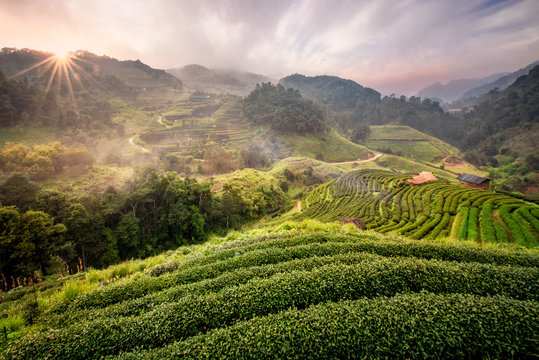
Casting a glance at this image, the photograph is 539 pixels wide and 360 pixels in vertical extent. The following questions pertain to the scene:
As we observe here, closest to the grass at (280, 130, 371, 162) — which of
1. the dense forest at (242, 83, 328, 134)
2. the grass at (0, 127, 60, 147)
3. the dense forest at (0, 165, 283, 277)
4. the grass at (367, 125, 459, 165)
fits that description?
the dense forest at (242, 83, 328, 134)

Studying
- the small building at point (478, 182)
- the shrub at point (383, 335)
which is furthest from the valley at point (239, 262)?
the small building at point (478, 182)

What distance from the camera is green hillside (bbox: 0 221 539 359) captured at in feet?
17.8

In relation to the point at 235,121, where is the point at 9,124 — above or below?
below

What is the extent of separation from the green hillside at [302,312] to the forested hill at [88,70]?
14976 centimetres

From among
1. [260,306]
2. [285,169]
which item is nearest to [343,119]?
[285,169]

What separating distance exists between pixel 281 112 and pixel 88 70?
502 feet

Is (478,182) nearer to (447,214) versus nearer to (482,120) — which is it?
(447,214)

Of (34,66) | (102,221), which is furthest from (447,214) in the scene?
(34,66)

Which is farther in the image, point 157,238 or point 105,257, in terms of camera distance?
point 157,238

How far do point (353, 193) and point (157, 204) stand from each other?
137ft

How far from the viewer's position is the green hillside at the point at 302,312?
5426 mm

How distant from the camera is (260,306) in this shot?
733 centimetres

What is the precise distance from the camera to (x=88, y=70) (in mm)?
143500

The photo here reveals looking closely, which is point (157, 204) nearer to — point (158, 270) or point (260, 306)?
point (158, 270)
